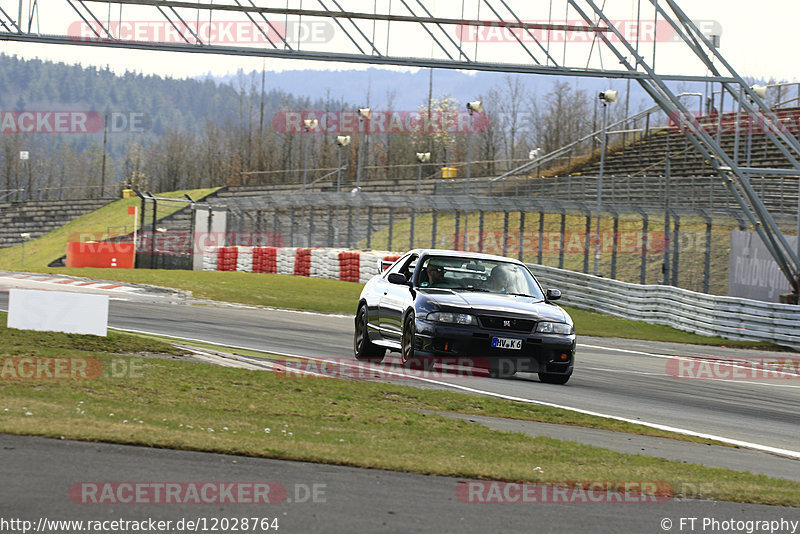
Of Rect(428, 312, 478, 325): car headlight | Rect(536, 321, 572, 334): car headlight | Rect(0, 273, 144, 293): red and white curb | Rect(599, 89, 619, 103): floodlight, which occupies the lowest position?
Rect(0, 273, 144, 293): red and white curb

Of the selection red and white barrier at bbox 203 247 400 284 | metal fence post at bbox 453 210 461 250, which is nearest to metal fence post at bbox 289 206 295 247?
red and white barrier at bbox 203 247 400 284

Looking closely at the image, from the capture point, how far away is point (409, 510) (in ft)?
17.4

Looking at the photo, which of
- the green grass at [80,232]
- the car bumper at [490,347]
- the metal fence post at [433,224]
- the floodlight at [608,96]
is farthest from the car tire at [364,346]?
the green grass at [80,232]

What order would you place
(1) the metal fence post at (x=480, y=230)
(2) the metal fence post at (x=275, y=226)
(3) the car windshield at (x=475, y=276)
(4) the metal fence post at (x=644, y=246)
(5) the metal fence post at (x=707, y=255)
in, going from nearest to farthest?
(3) the car windshield at (x=475, y=276)
(5) the metal fence post at (x=707, y=255)
(4) the metal fence post at (x=644, y=246)
(1) the metal fence post at (x=480, y=230)
(2) the metal fence post at (x=275, y=226)

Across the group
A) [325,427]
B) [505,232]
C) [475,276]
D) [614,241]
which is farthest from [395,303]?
[505,232]

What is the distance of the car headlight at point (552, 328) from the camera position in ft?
38.6

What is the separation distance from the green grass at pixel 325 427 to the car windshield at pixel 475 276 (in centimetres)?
241

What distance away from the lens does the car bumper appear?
37.8ft

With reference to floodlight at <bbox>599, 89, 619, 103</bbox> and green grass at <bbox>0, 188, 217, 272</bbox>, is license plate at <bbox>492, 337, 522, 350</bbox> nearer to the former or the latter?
floodlight at <bbox>599, 89, 619, 103</bbox>

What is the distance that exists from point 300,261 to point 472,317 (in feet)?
98.9

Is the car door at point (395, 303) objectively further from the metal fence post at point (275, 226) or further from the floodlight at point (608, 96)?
the metal fence post at point (275, 226)

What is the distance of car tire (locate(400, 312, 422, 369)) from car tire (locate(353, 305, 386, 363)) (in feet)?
4.21

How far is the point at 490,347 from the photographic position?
1159 cm

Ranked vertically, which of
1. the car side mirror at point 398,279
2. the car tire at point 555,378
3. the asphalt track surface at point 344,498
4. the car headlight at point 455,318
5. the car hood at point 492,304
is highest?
the car side mirror at point 398,279
